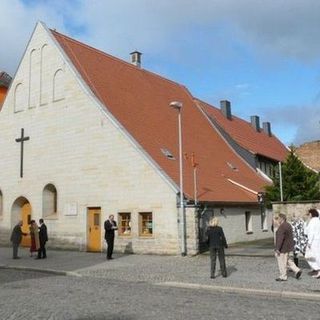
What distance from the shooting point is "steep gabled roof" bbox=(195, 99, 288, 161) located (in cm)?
3675

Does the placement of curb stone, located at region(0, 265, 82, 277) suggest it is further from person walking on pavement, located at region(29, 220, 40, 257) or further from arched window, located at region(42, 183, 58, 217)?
arched window, located at region(42, 183, 58, 217)

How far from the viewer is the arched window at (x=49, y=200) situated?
85.6 ft

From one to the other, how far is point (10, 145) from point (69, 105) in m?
4.97

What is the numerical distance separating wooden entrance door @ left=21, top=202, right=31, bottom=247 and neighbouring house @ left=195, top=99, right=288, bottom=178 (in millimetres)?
13855

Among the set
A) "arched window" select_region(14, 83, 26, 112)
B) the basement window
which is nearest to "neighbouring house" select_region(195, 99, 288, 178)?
the basement window

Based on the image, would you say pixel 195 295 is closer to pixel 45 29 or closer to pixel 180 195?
pixel 180 195

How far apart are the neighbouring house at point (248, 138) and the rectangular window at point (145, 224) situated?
11065mm

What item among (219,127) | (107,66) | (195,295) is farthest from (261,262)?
(219,127)

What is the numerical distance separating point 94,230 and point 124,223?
178 centimetres

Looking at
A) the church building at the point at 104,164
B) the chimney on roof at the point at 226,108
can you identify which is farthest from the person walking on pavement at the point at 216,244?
the chimney on roof at the point at 226,108

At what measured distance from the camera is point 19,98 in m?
28.5

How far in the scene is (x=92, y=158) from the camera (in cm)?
2406

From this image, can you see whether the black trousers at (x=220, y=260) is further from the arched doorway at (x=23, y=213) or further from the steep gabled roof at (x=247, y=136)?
the steep gabled roof at (x=247, y=136)

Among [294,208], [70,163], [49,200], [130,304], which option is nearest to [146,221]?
[70,163]
